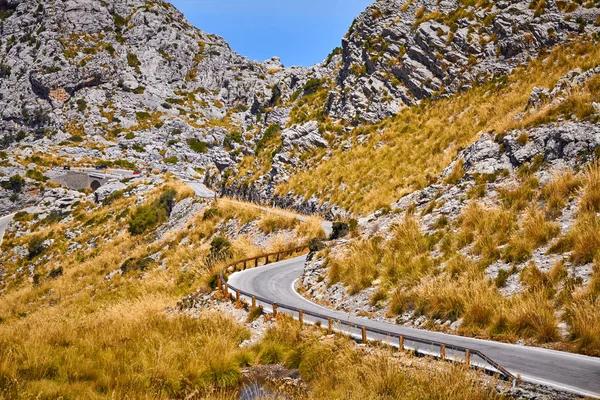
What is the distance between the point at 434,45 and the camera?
32281mm

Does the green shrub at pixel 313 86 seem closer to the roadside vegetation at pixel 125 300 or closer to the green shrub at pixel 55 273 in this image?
the roadside vegetation at pixel 125 300

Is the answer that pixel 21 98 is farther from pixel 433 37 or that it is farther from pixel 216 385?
pixel 216 385

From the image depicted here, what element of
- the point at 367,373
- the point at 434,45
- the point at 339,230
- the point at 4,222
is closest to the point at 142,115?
the point at 4,222

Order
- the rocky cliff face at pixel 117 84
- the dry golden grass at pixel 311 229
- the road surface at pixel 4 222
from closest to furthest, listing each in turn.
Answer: the dry golden grass at pixel 311 229 → the road surface at pixel 4 222 → the rocky cliff face at pixel 117 84

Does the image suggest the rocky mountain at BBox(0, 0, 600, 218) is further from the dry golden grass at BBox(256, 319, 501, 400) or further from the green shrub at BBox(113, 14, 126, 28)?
the dry golden grass at BBox(256, 319, 501, 400)

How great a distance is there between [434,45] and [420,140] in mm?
10681

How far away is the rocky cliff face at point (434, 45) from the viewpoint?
91.1ft

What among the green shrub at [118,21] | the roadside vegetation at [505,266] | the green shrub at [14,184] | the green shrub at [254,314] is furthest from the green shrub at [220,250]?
the green shrub at [118,21]

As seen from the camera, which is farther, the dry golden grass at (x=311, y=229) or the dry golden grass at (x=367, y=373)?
the dry golden grass at (x=311, y=229)

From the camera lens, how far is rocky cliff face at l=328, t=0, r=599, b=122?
27.8 m

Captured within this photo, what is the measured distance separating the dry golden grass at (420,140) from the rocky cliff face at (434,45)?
1.87 metres

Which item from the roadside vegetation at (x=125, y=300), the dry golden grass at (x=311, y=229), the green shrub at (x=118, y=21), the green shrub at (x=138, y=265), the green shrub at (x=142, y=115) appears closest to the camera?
the roadside vegetation at (x=125, y=300)

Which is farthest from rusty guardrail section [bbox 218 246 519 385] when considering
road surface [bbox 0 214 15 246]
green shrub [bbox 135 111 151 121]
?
green shrub [bbox 135 111 151 121]

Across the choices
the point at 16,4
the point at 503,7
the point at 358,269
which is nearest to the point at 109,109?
the point at 16,4
